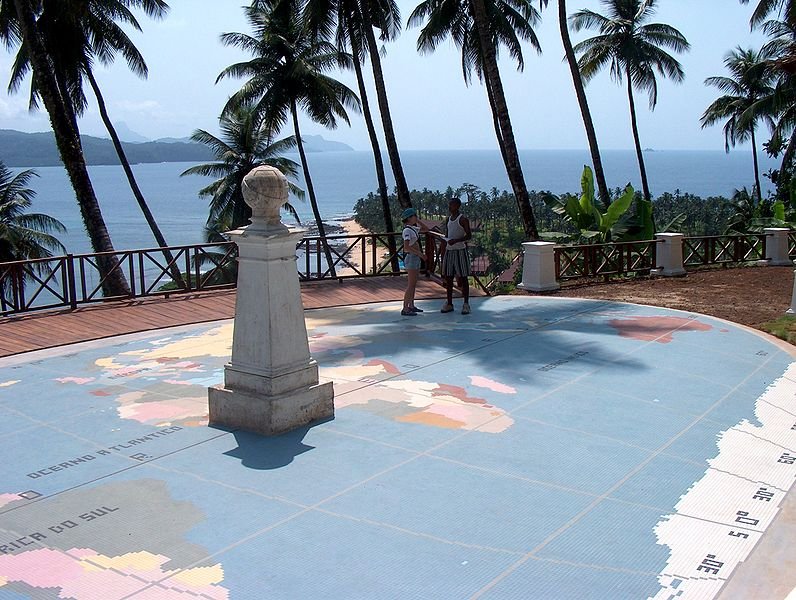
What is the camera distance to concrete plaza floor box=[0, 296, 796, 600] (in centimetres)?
456

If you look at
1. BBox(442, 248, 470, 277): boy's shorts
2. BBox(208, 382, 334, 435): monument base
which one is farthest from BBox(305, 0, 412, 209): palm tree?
BBox(208, 382, 334, 435): monument base

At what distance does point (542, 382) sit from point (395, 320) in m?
3.92

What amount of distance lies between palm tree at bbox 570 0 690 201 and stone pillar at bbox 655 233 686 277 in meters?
17.5

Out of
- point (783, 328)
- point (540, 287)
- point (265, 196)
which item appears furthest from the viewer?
point (540, 287)

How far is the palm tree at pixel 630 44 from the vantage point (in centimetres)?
3522

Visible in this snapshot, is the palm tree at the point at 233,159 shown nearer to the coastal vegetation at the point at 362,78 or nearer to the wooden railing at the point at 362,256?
the coastal vegetation at the point at 362,78

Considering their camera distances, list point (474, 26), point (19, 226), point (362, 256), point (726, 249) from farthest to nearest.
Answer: point (19, 226), point (474, 26), point (726, 249), point (362, 256)

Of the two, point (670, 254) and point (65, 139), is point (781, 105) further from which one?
point (65, 139)

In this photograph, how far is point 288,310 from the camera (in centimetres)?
684

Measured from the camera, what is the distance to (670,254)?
18.1 metres

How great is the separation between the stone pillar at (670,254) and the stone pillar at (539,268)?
3.50 meters

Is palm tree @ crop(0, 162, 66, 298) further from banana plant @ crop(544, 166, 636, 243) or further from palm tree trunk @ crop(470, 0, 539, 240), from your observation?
banana plant @ crop(544, 166, 636, 243)

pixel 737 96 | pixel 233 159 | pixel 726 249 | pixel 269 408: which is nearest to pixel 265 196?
pixel 269 408

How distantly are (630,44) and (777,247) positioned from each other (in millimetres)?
18162
